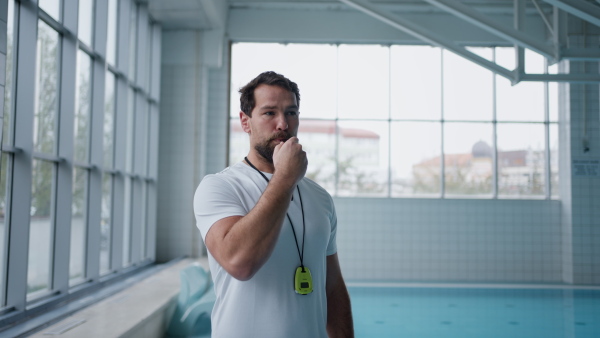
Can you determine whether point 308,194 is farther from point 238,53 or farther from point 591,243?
point 591,243

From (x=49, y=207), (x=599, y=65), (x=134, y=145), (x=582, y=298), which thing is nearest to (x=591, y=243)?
(x=582, y=298)

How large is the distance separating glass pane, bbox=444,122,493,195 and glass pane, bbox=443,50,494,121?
0.58 ft

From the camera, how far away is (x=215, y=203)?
3.78ft

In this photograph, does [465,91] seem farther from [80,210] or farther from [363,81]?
[80,210]

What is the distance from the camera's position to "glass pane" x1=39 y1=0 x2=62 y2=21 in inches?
170

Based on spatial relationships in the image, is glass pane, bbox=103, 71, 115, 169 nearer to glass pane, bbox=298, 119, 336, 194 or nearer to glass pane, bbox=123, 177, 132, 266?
glass pane, bbox=123, 177, 132, 266

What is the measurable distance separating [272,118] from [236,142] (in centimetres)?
783

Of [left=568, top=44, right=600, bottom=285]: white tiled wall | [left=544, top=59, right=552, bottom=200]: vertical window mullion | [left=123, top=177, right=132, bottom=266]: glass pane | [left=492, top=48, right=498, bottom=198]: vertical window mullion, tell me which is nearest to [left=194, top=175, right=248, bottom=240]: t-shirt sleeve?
[left=123, top=177, right=132, bottom=266]: glass pane

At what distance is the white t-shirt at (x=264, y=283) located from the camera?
1.14 m

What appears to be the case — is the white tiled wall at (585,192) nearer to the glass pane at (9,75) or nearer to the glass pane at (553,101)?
the glass pane at (553,101)

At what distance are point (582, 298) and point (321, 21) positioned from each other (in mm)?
5581

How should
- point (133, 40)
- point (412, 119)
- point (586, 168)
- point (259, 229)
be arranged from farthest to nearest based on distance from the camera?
point (412, 119)
point (586, 168)
point (133, 40)
point (259, 229)

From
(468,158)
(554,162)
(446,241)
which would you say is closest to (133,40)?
(468,158)

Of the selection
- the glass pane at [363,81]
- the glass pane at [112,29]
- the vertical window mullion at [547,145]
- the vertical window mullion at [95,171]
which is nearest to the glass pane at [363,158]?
the glass pane at [363,81]
